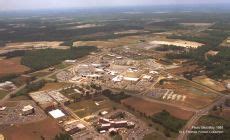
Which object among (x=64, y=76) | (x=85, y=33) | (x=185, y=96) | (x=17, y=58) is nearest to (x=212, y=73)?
(x=185, y=96)

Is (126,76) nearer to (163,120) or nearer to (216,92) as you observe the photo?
(216,92)

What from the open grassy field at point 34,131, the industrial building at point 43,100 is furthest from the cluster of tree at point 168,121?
the industrial building at point 43,100

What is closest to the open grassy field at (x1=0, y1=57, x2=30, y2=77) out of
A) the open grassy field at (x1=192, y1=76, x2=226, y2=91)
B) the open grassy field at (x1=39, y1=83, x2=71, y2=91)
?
the open grassy field at (x1=39, y1=83, x2=71, y2=91)

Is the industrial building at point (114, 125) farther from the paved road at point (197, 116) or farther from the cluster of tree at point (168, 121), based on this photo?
the paved road at point (197, 116)

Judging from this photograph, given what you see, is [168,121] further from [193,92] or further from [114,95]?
[193,92]

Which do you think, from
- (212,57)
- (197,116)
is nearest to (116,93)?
(197,116)

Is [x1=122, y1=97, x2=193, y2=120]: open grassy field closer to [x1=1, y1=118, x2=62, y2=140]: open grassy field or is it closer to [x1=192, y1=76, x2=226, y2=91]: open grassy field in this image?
[x1=1, y1=118, x2=62, y2=140]: open grassy field
